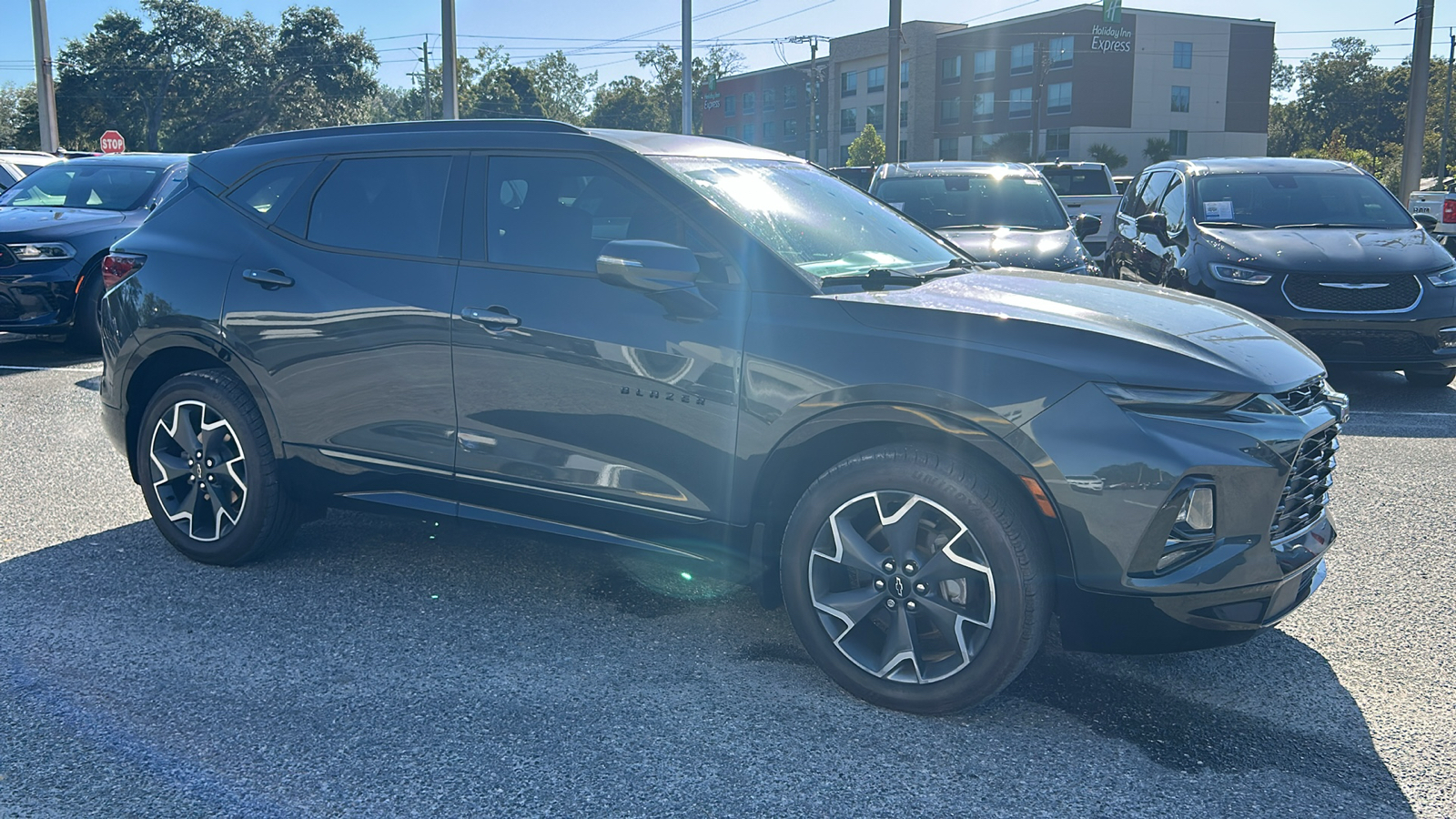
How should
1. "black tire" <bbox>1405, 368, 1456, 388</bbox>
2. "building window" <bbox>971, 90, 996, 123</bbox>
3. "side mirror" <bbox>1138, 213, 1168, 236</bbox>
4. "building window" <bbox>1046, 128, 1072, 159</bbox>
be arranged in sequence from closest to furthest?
"black tire" <bbox>1405, 368, 1456, 388</bbox> → "side mirror" <bbox>1138, 213, 1168, 236</bbox> → "building window" <bbox>1046, 128, 1072, 159</bbox> → "building window" <bbox>971, 90, 996, 123</bbox>

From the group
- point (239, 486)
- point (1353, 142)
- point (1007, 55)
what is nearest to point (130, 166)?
point (239, 486)

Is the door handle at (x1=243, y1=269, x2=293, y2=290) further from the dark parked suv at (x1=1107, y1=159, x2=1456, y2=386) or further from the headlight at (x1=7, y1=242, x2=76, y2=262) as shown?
the headlight at (x1=7, y1=242, x2=76, y2=262)

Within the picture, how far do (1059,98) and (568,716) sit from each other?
67.7m

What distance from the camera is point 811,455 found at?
3.66m

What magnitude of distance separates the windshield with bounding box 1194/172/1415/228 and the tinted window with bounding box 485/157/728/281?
272 inches

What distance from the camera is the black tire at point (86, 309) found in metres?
10.4

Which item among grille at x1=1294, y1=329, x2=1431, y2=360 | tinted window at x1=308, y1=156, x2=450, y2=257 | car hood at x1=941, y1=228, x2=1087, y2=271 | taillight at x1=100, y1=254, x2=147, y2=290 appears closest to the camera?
tinted window at x1=308, y1=156, x2=450, y2=257

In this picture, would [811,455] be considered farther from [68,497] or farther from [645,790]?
[68,497]

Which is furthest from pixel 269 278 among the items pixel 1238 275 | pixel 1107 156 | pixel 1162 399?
pixel 1107 156

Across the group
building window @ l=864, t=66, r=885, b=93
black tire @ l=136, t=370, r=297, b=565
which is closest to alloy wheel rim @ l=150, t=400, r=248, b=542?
black tire @ l=136, t=370, r=297, b=565

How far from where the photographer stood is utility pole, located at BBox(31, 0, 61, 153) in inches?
959

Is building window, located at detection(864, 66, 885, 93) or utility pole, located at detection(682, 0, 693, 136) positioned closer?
utility pole, located at detection(682, 0, 693, 136)

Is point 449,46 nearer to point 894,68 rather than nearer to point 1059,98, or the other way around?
point 894,68

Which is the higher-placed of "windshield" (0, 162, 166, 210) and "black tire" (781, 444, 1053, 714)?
"windshield" (0, 162, 166, 210)
